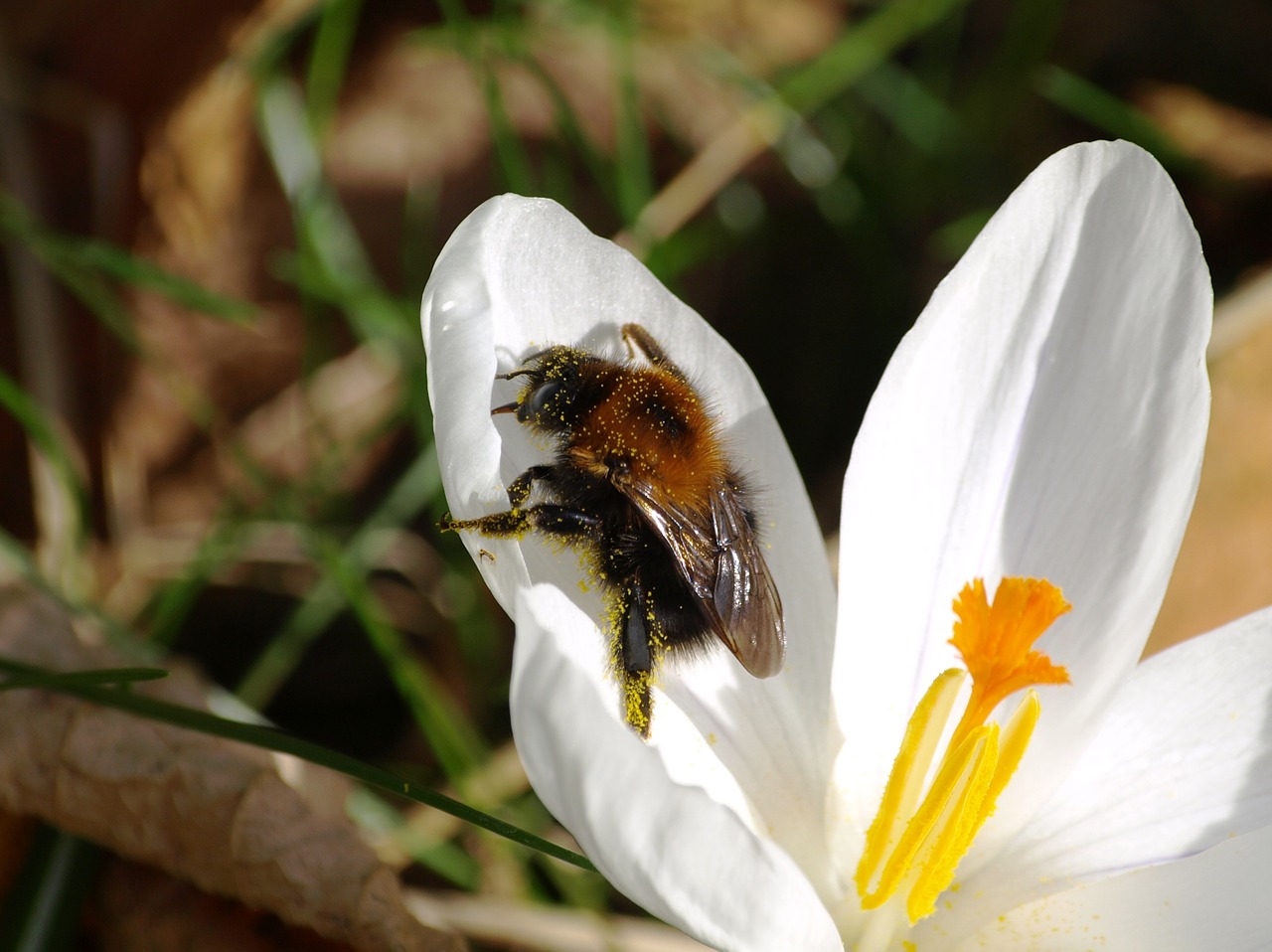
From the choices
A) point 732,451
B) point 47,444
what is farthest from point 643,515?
point 47,444

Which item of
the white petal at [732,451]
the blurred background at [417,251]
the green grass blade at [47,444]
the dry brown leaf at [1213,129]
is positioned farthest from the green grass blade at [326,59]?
the dry brown leaf at [1213,129]

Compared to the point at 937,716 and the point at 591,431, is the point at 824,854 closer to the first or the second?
the point at 937,716

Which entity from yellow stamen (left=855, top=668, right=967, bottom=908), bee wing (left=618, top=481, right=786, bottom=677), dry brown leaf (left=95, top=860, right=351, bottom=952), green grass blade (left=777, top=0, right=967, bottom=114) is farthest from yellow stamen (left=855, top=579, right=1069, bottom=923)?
green grass blade (left=777, top=0, right=967, bottom=114)

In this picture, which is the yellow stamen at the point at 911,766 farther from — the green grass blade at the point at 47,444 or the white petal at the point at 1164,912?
the green grass blade at the point at 47,444

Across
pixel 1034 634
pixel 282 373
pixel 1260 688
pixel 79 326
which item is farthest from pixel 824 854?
pixel 79 326

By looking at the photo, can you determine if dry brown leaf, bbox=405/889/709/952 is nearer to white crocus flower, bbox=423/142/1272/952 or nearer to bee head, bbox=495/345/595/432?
white crocus flower, bbox=423/142/1272/952

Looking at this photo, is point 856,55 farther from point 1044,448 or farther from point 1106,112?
point 1044,448
